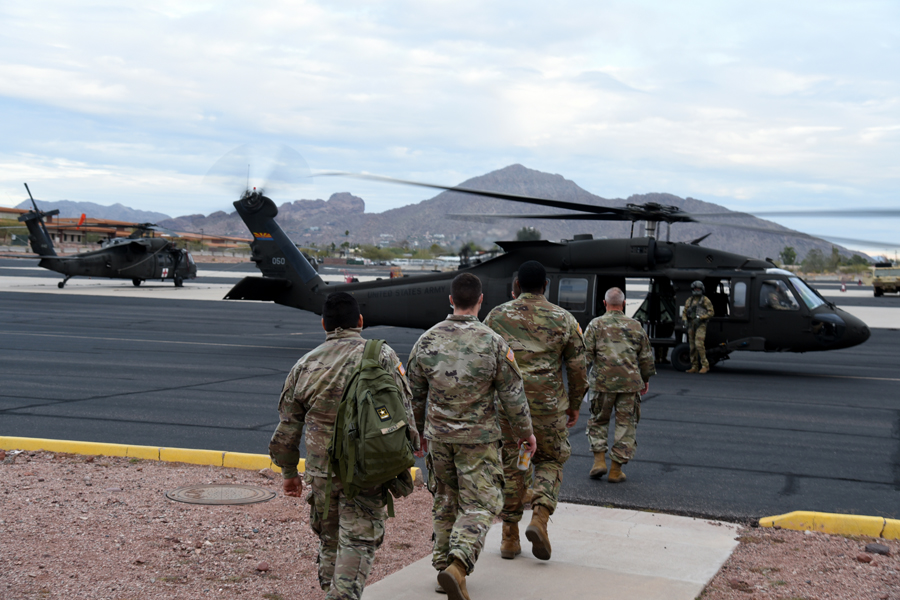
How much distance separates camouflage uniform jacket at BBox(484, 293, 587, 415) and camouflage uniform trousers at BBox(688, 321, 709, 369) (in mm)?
10318

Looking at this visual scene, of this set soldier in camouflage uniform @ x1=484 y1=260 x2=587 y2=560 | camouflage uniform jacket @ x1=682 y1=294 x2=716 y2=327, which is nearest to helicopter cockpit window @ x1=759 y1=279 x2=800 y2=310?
camouflage uniform jacket @ x1=682 y1=294 x2=716 y2=327

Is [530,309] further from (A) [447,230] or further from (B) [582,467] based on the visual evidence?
(A) [447,230]

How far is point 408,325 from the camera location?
17.0 metres

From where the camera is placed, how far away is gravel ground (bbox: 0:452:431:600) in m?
4.47

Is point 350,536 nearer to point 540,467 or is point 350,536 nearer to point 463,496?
point 463,496

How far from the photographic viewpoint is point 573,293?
15.7 metres

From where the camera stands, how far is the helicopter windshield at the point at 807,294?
14984 millimetres

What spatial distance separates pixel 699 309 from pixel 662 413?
4420 mm

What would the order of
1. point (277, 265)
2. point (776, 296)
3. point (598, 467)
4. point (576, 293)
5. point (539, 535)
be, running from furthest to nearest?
point (277, 265)
point (576, 293)
point (776, 296)
point (598, 467)
point (539, 535)

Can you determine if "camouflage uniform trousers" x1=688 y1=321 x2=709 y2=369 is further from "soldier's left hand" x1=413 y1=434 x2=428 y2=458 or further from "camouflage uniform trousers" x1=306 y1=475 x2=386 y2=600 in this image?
"camouflage uniform trousers" x1=306 y1=475 x2=386 y2=600

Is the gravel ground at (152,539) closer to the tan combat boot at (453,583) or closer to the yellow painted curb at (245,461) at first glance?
the yellow painted curb at (245,461)

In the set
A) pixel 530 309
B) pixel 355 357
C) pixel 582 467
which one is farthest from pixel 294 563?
pixel 582 467

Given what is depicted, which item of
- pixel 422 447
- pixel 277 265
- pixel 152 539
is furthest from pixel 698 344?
pixel 152 539

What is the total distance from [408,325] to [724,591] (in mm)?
12690
